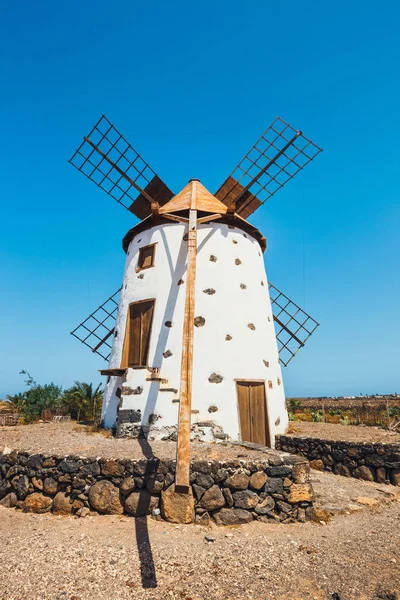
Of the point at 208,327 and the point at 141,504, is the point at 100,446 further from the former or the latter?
the point at 208,327

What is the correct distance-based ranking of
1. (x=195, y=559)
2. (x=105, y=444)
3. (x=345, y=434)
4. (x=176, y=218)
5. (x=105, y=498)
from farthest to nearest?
(x=345, y=434), (x=176, y=218), (x=105, y=444), (x=105, y=498), (x=195, y=559)

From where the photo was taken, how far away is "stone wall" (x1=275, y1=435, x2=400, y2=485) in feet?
28.6

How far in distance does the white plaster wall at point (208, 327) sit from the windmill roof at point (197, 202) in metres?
0.51

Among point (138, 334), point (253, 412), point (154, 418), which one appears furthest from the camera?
point (138, 334)

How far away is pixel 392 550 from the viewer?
5117 mm

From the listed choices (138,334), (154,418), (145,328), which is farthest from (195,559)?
(138,334)

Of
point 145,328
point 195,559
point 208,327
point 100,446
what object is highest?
→ point 145,328

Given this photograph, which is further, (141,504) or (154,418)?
(154,418)

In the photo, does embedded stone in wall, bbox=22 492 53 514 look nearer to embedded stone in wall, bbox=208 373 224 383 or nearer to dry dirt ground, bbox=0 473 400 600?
dry dirt ground, bbox=0 473 400 600

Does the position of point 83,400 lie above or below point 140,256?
below

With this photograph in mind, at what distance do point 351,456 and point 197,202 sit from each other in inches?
321

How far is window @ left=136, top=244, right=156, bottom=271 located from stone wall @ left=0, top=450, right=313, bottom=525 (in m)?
6.01

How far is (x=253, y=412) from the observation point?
9555 millimetres

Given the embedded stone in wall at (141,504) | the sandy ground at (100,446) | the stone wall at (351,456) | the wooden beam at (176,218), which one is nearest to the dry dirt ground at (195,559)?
the embedded stone in wall at (141,504)
